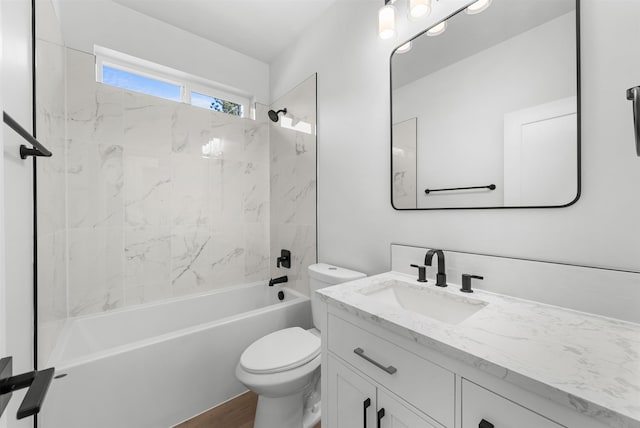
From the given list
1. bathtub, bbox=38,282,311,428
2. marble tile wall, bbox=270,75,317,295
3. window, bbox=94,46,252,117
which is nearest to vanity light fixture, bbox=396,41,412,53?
marble tile wall, bbox=270,75,317,295

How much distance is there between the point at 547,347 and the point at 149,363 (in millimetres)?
1703

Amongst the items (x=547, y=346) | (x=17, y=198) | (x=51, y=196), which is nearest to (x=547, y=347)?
(x=547, y=346)

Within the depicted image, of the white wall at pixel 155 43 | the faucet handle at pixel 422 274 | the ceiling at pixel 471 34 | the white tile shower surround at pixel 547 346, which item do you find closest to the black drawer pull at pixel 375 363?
the white tile shower surround at pixel 547 346

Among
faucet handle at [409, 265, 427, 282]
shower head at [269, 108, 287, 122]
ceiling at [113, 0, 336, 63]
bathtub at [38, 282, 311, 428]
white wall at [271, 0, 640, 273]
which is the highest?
ceiling at [113, 0, 336, 63]

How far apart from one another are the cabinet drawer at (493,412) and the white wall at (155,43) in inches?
103

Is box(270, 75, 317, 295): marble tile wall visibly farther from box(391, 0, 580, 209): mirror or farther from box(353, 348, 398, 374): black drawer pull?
box(353, 348, 398, 374): black drawer pull

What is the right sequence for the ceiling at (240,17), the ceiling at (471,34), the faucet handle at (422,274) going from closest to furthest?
1. the ceiling at (471,34)
2. the faucet handle at (422,274)
3. the ceiling at (240,17)

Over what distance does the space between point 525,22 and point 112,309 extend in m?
2.77

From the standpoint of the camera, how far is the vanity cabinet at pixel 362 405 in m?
0.77

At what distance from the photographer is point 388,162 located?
4.81 feet

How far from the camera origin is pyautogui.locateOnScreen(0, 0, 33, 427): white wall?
79 cm

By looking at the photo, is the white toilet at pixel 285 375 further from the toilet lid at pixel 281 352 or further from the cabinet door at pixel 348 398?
the cabinet door at pixel 348 398

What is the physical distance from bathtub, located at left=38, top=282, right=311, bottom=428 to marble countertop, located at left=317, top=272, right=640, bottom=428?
40.1 inches

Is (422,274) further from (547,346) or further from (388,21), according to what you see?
(388,21)
